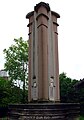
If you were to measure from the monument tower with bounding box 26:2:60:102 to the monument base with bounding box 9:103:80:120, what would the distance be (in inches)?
39.9

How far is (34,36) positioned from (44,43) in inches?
24.3

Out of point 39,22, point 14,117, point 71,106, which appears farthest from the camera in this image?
point 39,22

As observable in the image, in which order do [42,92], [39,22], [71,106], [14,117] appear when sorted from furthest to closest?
1. [39,22]
2. [42,92]
3. [14,117]
4. [71,106]

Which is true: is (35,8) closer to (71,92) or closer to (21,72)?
(21,72)

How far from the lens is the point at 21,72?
24.9 m

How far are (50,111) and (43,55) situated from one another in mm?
2047

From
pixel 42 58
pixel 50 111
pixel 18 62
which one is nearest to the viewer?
pixel 50 111

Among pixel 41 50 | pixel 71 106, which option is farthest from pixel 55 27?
pixel 71 106

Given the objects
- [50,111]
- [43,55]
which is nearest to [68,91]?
[43,55]

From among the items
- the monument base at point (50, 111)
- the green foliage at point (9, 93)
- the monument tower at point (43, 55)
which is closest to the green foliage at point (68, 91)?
the green foliage at point (9, 93)

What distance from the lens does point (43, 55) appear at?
757cm

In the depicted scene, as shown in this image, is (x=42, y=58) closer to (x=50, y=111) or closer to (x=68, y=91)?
(x=50, y=111)

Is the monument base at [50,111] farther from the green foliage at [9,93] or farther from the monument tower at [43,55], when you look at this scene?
the green foliage at [9,93]

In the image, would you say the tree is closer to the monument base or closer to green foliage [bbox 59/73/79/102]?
green foliage [bbox 59/73/79/102]
